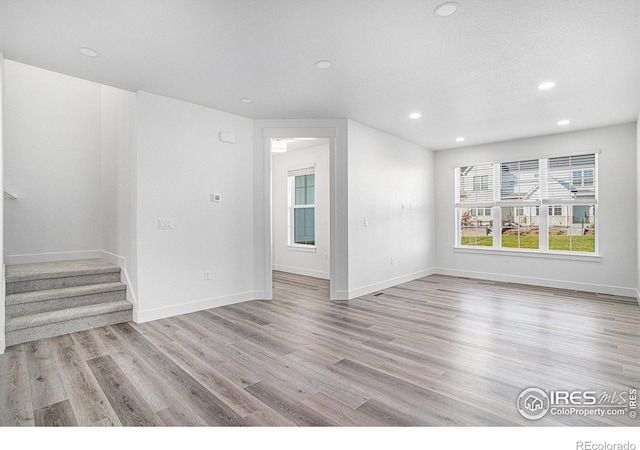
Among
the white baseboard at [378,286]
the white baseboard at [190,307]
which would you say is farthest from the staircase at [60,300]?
the white baseboard at [378,286]

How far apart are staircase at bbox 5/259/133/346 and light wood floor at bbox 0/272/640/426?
0.16 metres

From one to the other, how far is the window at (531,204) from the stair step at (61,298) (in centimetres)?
616

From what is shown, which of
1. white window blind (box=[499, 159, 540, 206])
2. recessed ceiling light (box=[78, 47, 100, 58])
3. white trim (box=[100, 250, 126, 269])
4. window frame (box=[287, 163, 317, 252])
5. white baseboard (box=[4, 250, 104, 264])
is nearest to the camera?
recessed ceiling light (box=[78, 47, 100, 58])

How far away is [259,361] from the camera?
110 inches

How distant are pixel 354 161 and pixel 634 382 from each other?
3.77 m

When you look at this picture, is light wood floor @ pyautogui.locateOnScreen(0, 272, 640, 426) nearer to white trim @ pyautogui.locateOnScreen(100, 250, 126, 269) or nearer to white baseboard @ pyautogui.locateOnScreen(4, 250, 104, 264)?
white trim @ pyautogui.locateOnScreen(100, 250, 126, 269)

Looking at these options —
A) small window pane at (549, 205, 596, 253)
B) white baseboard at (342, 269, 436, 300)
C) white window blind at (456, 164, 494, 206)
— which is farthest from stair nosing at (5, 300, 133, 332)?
small window pane at (549, 205, 596, 253)

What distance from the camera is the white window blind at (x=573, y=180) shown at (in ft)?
18.0

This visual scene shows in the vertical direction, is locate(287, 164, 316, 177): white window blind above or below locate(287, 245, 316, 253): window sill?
above

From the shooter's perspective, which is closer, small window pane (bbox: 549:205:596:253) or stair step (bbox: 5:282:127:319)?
stair step (bbox: 5:282:127:319)

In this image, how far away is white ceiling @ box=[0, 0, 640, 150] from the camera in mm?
2324

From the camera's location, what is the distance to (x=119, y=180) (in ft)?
14.4

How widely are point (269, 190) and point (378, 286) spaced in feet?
7.83

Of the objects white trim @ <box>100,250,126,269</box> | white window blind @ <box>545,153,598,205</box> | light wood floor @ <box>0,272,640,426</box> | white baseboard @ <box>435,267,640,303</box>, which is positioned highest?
white window blind @ <box>545,153,598,205</box>
